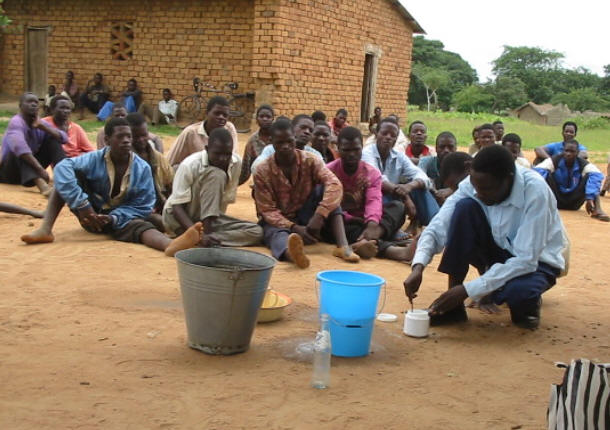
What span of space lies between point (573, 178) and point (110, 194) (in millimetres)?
5995

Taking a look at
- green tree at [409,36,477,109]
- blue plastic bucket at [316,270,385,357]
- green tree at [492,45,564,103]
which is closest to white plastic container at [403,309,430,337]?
blue plastic bucket at [316,270,385,357]

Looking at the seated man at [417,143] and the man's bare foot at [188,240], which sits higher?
the seated man at [417,143]

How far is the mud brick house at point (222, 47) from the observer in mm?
14828

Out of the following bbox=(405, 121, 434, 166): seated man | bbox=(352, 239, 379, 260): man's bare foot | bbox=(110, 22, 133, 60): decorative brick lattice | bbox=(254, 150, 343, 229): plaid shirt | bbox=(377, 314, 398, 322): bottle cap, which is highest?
bbox=(110, 22, 133, 60): decorative brick lattice

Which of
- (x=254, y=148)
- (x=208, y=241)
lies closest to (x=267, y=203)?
(x=208, y=241)

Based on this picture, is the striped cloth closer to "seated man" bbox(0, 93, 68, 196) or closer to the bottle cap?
the bottle cap

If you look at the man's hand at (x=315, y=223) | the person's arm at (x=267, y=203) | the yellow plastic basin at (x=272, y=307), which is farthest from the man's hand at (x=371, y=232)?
the yellow plastic basin at (x=272, y=307)

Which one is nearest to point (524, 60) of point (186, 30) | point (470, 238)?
point (186, 30)

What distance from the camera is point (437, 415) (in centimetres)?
291

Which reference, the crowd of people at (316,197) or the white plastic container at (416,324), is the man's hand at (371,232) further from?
the white plastic container at (416,324)

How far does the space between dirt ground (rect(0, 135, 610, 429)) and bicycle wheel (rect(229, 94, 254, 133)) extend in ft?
35.6

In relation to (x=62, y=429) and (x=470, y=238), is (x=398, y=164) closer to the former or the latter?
(x=470, y=238)

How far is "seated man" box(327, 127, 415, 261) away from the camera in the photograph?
6051 mm

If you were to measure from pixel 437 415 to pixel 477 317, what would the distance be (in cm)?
160
